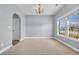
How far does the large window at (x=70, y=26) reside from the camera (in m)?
4.11

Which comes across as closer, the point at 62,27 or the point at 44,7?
the point at 44,7

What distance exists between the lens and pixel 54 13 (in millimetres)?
4293

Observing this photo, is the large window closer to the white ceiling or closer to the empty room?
the empty room

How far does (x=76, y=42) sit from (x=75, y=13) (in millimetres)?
979

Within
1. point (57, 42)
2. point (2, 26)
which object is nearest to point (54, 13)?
point (57, 42)

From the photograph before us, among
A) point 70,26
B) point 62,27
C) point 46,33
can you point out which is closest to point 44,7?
point 46,33

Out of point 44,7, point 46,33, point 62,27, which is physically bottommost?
point 46,33

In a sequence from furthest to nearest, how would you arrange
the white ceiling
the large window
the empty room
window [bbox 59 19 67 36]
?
window [bbox 59 19 67 36] < the large window < the empty room < the white ceiling

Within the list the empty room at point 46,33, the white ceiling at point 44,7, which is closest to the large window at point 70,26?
the empty room at point 46,33

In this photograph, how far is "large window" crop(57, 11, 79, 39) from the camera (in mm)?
4109

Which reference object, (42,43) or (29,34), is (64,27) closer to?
(42,43)

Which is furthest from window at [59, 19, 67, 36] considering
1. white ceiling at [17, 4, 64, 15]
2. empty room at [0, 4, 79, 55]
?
white ceiling at [17, 4, 64, 15]

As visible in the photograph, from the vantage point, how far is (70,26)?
15.4 ft

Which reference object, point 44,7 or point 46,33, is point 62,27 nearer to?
point 46,33
